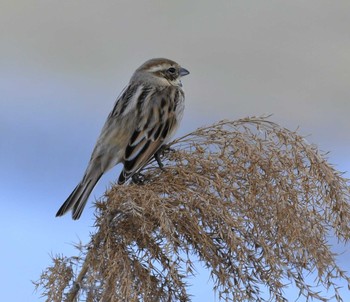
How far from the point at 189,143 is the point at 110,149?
115 centimetres

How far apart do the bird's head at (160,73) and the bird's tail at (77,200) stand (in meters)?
1.21

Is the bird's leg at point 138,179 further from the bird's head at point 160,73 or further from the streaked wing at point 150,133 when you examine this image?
the bird's head at point 160,73

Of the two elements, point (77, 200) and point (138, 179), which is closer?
point (138, 179)

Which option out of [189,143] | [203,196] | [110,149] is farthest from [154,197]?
[110,149]

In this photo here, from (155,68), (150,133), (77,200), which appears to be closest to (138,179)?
(77,200)

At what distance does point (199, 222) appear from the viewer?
223cm

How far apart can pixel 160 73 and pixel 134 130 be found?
88 cm

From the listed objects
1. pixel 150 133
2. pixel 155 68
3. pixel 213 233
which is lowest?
pixel 213 233

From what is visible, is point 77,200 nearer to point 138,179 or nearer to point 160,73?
point 138,179

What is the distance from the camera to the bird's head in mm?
4535

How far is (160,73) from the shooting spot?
4.64 metres

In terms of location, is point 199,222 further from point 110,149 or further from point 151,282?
point 110,149

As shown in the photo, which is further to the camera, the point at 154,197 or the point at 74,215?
the point at 74,215

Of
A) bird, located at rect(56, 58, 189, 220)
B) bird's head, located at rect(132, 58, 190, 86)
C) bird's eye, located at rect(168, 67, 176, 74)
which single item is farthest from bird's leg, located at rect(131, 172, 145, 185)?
bird's eye, located at rect(168, 67, 176, 74)
